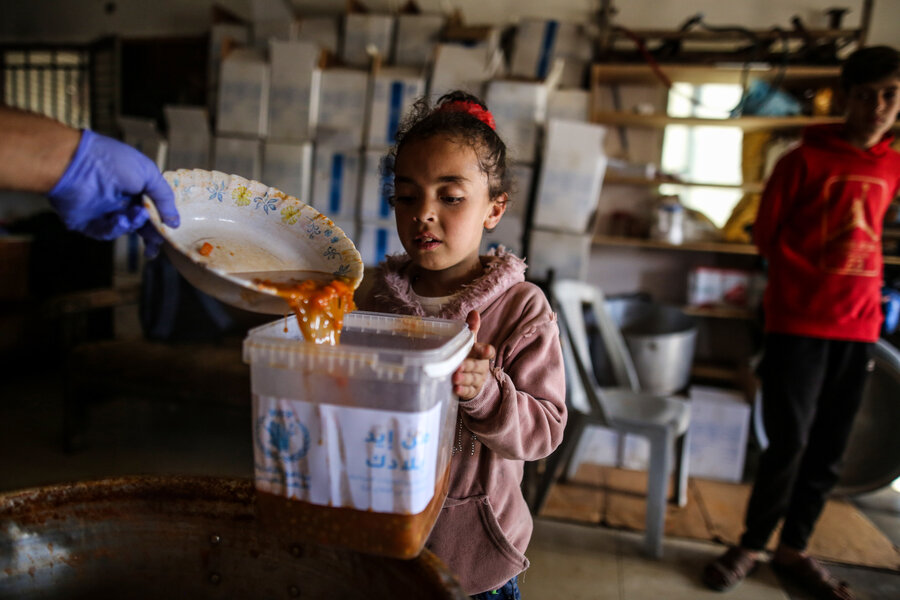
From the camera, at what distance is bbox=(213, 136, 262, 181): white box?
11.3ft

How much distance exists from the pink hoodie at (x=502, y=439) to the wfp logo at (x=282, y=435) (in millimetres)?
243

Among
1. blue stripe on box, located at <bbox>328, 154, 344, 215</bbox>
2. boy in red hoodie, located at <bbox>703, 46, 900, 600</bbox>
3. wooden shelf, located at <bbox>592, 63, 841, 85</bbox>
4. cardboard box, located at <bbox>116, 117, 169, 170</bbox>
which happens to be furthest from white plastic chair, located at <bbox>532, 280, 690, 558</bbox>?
cardboard box, located at <bbox>116, 117, 169, 170</bbox>

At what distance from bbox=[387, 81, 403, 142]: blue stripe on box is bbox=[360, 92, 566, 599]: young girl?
90.1 inches

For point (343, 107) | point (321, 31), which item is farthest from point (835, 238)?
point (321, 31)

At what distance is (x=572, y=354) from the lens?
8.06ft

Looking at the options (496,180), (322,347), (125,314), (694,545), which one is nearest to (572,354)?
(694,545)

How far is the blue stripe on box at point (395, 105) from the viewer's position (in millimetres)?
3224

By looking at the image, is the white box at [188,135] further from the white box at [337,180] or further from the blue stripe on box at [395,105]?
the blue stripe on box at [395,105]

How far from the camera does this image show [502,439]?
756mm

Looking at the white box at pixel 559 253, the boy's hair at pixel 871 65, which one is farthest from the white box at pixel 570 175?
the boy's hair at pixel 871 65

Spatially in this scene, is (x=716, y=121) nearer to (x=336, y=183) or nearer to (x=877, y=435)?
(x=877, y=435)

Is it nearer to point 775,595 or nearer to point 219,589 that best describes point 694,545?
point 775,595

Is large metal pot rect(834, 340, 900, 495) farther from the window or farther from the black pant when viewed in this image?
the window

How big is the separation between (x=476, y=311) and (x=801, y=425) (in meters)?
1.63
